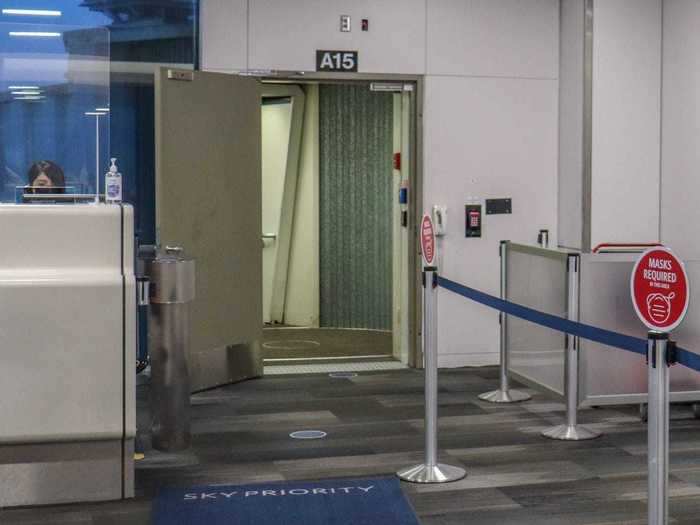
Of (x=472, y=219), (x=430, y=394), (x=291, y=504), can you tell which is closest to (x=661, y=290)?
(x=430, y=394)

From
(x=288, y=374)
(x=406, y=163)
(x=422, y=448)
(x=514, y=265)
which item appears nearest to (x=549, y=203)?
(x=406, y=163)

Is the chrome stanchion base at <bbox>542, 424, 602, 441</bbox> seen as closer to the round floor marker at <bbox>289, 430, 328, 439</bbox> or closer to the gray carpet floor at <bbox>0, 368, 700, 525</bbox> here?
the gray carpet floor at <bbox>0, 368, 700, 525</bbox>

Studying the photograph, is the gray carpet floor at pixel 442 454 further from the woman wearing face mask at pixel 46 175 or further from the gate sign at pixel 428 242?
the woman wearing face mask at pixel 46 175

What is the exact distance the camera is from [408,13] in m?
7.78

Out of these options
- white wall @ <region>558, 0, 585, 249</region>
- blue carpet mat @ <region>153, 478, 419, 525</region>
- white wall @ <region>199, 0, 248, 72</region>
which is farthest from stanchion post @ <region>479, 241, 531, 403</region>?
white wall @ <region>199, 0, 248, 72</region>

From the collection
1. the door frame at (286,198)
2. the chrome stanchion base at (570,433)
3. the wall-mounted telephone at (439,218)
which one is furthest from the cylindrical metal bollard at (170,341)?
the door frame at (286,198)

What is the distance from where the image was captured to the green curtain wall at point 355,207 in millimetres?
9742

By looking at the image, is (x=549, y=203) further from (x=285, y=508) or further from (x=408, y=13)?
(x=285, y=508)

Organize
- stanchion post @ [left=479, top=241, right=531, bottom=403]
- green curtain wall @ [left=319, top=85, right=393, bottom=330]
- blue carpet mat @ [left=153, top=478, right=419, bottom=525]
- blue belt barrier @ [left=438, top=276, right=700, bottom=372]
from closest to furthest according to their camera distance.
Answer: blue belt barrier @ [left=438, top=276, right=700, bottom=372] < blue carpet mat @ [left=153, top=478, right=419, bottom=525] < stanchion post @ [left=479, top=241, right=531, bottom=403] < green curtain wall @ [left=319, top=85, right=393, bottom=330]

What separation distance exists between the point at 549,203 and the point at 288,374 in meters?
2.34

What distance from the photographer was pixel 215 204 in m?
7.16

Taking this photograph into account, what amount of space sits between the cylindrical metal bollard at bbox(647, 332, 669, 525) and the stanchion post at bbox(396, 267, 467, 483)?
5.37 feet

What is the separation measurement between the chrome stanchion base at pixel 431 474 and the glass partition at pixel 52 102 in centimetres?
223

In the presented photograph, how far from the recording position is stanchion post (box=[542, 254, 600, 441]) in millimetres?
5625
